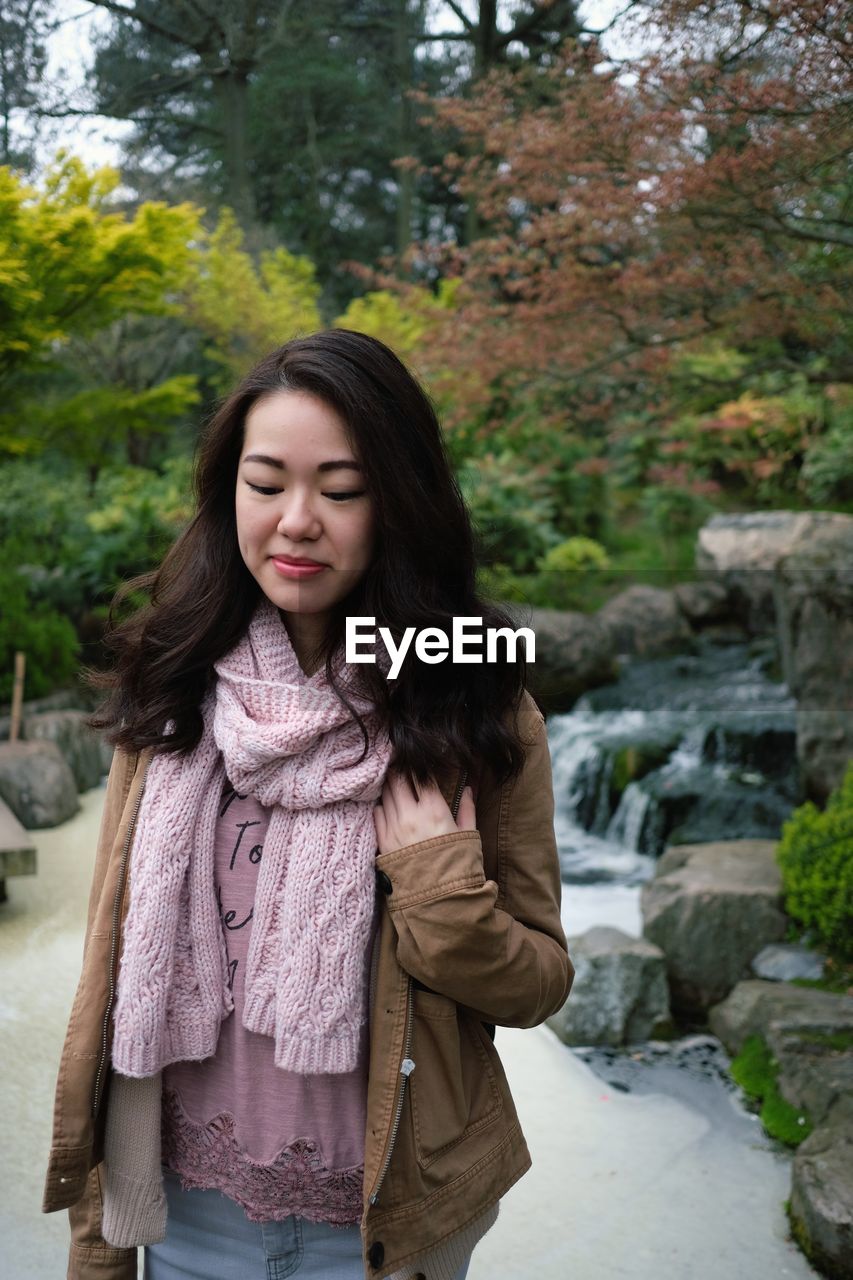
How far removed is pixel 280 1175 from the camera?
1.14m

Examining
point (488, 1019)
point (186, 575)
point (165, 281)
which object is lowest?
point (488, 1019)

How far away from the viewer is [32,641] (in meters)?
6.65

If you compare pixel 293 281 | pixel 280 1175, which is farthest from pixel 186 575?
pixel 293 281

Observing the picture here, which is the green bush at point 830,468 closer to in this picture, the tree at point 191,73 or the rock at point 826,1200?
the tree at point 191,73

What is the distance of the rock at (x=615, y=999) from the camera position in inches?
146

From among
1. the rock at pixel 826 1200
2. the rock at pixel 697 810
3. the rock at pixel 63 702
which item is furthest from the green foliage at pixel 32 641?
the rock at pixel 826 1200

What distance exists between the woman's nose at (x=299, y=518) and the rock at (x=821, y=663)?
13.4 feet

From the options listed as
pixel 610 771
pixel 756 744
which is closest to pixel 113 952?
pixel 610 771

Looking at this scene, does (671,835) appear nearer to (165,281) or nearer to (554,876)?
(165,281)

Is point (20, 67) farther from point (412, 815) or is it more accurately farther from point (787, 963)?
point (412, 815)

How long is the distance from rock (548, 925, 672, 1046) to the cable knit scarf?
2.75 meters

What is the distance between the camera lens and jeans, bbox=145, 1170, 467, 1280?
1.17 meters

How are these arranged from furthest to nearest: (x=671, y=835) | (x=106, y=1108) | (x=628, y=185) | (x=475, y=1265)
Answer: (x=671, y=835) → (x=628, y=185) → (x=475, y=1265) → (x=106, y=1108)

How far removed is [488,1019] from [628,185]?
402 centimetres
